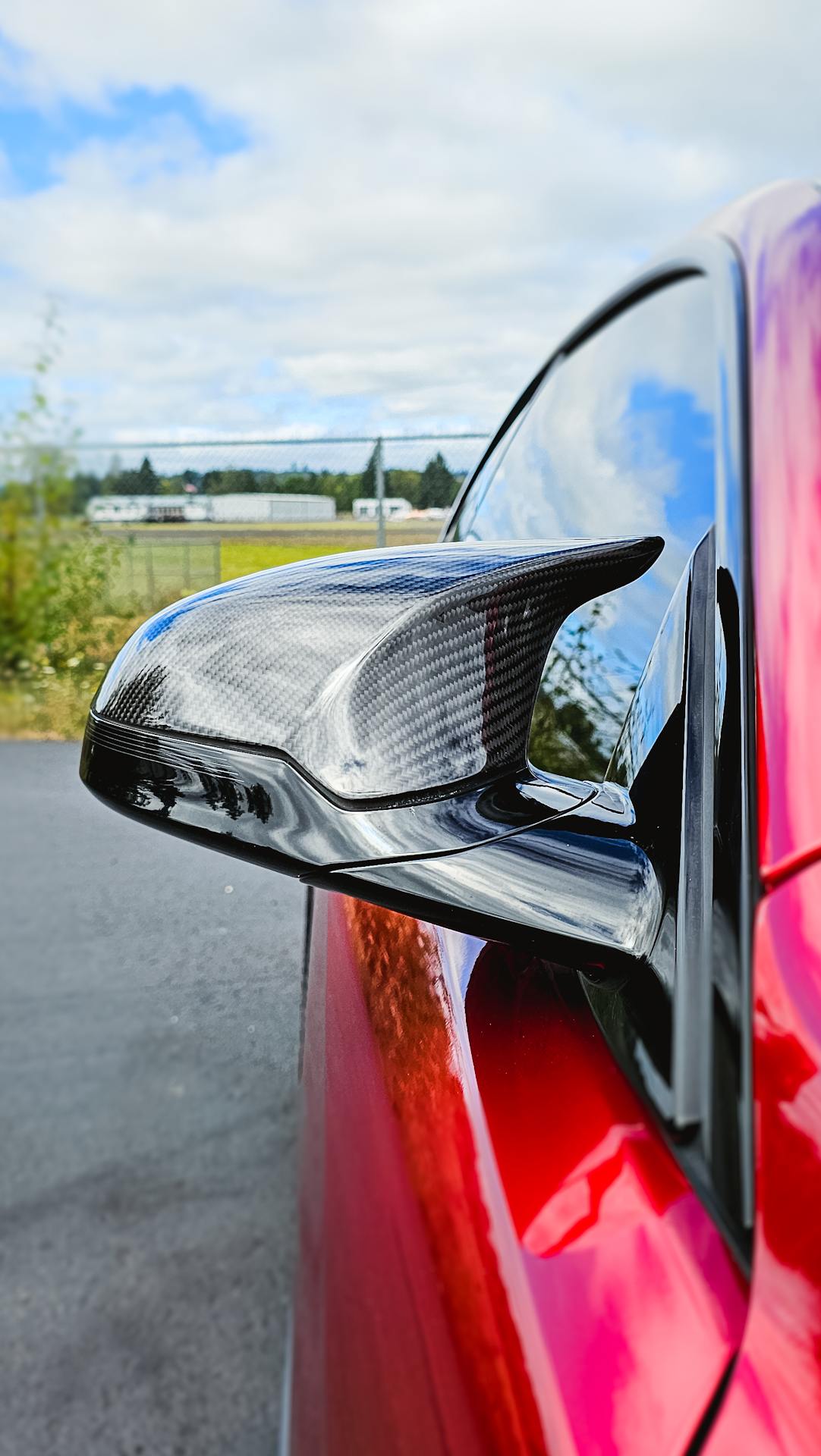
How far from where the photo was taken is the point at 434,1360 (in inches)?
25.5

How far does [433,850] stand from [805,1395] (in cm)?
36

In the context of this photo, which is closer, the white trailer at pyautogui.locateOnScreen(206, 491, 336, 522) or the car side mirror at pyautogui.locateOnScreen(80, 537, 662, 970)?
the car side mirror at pyautogui.locateOnScreen(80, 537, 662, 970)

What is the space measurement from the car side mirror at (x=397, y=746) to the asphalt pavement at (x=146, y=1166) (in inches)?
61.2

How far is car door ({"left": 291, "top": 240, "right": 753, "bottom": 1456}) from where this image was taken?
56 cm

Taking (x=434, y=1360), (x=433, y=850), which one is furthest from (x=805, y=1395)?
(x=433, y=850)

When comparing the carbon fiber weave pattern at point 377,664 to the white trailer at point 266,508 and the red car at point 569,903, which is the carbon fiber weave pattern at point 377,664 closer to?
the red car at point 569,903

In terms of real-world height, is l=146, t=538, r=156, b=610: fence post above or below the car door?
above

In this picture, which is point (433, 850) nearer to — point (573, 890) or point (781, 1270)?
point (573, 890)

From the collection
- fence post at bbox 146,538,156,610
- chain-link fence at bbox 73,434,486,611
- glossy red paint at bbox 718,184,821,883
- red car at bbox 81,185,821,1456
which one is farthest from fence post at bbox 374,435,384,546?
glossy red paint at bbox 718,184,821,883

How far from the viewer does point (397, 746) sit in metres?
0.75

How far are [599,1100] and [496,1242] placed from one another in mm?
109

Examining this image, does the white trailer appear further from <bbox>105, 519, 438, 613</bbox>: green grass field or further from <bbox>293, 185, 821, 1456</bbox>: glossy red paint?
<bbox>293, 185, 821, 1456</bbox>: glossy red paint

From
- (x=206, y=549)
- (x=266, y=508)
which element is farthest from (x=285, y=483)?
(x=206, y=549)

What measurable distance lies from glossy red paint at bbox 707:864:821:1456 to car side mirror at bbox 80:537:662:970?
15 centimetres
